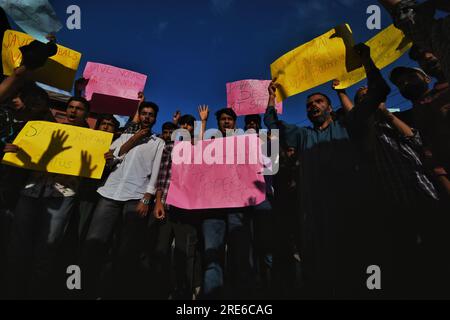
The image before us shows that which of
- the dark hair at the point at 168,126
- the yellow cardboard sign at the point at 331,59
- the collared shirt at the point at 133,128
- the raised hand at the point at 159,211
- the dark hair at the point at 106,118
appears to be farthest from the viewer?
the dark hair at the point at 168,126

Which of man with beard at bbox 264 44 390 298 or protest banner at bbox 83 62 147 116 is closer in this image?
man with beard at bbox 264 44 390 298

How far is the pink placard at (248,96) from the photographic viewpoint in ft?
11.2

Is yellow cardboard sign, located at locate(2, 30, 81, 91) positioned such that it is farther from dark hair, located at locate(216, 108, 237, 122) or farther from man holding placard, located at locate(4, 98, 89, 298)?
dark hair, located at locate(216, 108, 237, 122)

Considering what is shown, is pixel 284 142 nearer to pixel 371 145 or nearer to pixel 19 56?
pixel 371 145

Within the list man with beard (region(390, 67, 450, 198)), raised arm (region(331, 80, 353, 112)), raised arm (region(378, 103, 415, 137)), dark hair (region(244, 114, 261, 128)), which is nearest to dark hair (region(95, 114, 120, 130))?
dark hair (region(244, 114, 261, 128))

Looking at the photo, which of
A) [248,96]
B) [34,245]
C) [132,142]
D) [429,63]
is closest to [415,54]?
[429,63]

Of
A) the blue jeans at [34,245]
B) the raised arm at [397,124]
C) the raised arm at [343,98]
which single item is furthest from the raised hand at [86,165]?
the raised arm at [397,124]

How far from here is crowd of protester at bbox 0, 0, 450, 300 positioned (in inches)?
77.1

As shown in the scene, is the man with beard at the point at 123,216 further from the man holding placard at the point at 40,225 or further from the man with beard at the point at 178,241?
the man holding placard at the point at 40,225

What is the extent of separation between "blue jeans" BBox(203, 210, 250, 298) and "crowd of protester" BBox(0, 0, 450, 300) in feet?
0.04

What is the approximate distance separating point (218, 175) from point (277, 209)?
101 centimetres

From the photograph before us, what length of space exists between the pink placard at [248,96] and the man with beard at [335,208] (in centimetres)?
118

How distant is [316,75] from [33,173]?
3013 millimetres

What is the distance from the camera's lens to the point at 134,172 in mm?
2953
